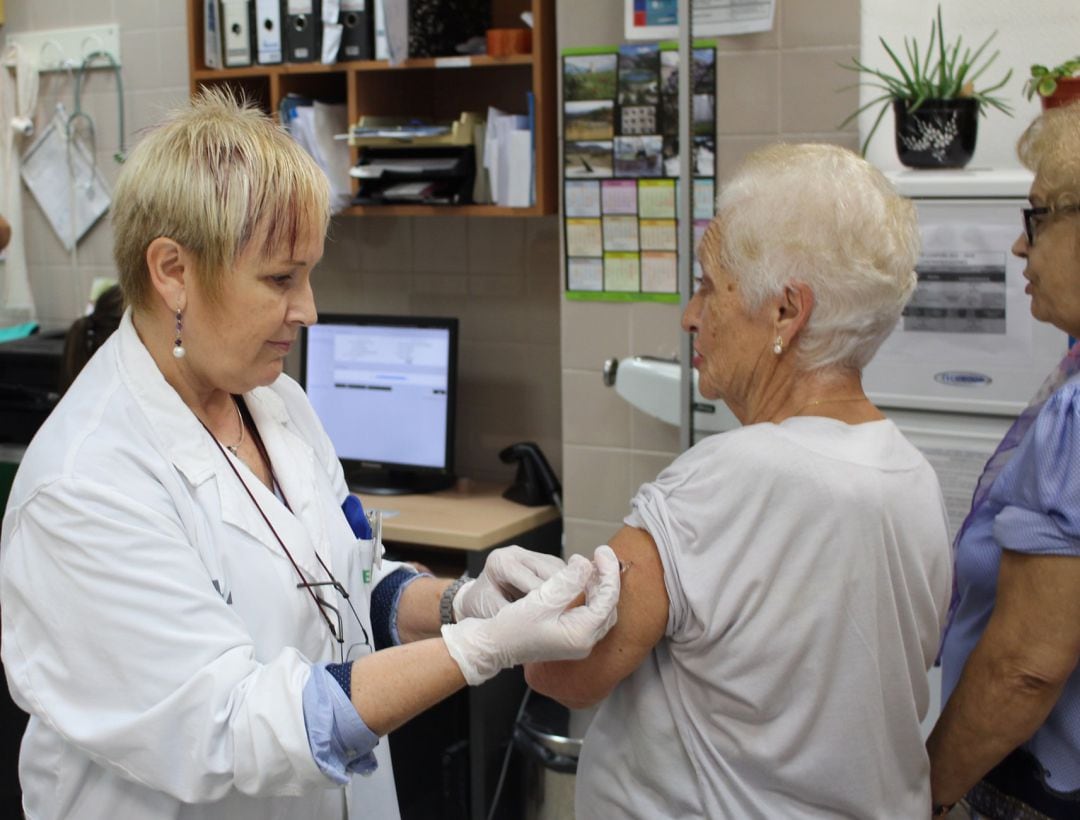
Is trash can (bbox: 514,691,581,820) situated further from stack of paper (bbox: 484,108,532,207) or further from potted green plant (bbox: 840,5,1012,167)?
potted green plant (bbox: 840,5,1012,167)

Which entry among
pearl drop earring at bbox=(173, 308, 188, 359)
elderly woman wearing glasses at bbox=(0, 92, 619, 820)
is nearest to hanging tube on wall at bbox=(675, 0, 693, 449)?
elderly woman wearing glasses at bbox=(0, 92, 619, 820)

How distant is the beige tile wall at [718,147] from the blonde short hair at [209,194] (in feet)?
5.04

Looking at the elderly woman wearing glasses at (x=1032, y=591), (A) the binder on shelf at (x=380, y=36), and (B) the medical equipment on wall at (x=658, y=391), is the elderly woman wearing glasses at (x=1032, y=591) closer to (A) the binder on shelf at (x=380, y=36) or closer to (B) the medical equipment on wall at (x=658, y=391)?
(B) the medical equipment on wall at (x=658, y=391)

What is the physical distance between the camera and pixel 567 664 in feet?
4.69

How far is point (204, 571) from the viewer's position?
135cm

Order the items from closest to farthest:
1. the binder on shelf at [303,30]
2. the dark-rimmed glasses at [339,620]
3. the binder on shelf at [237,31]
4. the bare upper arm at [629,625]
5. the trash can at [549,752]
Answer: the bare upper arm at [629,625], the dark-rimmed glasses at [339,620], the trash can at [549,752], the binder on shelf at [303,30], the binder on shelf at [237,31]

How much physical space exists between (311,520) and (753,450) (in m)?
0.56

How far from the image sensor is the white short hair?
136 centimetres

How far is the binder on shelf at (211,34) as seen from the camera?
11.3ft

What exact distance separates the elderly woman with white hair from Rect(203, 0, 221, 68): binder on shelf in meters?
2.43

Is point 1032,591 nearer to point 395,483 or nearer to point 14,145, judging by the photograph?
point 395,483

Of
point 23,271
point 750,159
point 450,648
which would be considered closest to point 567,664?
point 450,648

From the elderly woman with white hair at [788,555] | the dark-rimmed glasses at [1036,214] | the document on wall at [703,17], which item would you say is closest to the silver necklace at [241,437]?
the elderly woman with white hair at [788,555]

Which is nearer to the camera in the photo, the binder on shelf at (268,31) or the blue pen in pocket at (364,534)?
the blue pen in pocket at (364,534)
